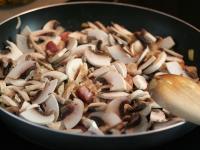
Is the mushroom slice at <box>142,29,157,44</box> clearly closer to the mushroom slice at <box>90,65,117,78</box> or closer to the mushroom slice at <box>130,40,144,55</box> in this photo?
the mushroom slice at <box>130,40,144,55</box>

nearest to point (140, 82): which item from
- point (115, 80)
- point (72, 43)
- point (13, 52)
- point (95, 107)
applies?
point (115, 80)

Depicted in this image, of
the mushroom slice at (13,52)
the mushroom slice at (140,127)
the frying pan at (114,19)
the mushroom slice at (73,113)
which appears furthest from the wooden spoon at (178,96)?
the mushroom slice at (13,52)

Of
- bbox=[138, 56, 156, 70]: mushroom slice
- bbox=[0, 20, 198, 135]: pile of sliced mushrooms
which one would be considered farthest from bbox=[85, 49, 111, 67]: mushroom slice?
bbox=[138, 56, 156, 70]: mushroom slice

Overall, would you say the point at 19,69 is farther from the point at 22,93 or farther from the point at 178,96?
the point at 178,96

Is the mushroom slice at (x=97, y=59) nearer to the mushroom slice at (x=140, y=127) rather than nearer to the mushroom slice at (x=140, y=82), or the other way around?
the mushroom slice at (x=140, y=82)

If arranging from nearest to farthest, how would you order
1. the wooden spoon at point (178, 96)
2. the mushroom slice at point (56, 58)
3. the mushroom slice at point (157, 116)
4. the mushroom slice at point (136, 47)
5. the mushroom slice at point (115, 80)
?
the wooden spoon at point (178, 96)
the mushroom slice at point (157, 116)
the mushroom slice at point (115, 80)
the mushroom slice at point (56, 58)
the mushroom slice at point (136, 47)

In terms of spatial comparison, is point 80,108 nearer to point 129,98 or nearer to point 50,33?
point 129,98

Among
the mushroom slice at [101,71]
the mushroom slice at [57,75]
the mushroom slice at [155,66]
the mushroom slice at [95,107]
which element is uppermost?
the mushroom slice at [57,75]
